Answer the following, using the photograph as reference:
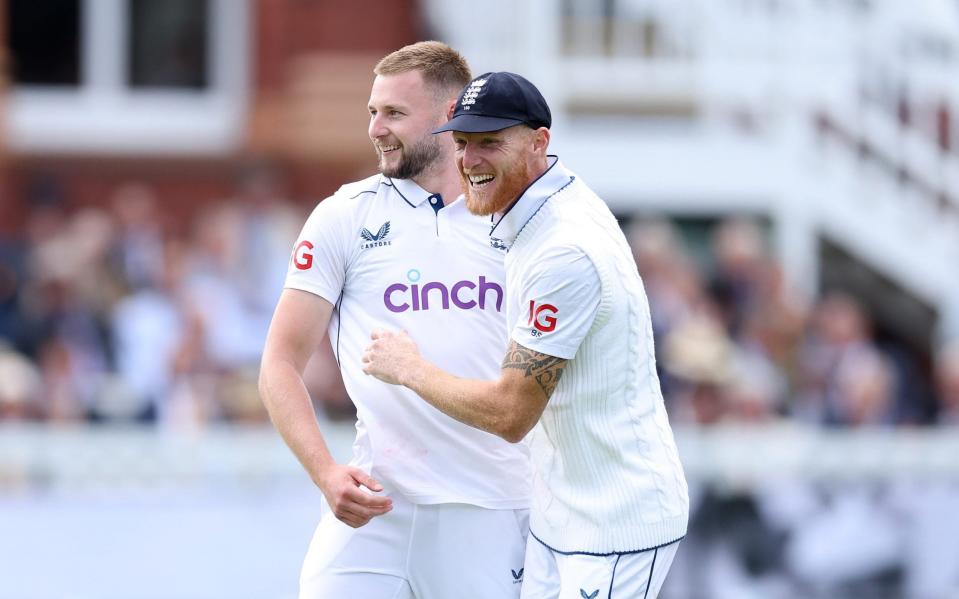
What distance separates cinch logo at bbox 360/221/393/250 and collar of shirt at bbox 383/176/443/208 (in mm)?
105

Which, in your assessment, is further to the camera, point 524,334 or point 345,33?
point 345,33

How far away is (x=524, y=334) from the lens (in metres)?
4.16

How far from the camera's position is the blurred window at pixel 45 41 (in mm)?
14133

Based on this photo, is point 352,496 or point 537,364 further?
point 352,496

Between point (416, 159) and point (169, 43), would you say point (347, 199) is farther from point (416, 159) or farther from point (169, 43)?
point (169, 43)

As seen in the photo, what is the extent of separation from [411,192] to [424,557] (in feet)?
3.40

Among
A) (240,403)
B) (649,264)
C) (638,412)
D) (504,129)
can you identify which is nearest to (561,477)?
(638,412)

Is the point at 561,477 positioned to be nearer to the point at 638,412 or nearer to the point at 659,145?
the point at 638,412

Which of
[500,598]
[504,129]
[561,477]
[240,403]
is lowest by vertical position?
[240,403]

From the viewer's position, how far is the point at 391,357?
4.31 metres

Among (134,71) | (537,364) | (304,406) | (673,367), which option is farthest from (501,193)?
(134,71)

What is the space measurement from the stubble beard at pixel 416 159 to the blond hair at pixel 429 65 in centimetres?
16

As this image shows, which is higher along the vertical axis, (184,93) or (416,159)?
(416,159)

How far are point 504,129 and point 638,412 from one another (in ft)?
2.66
